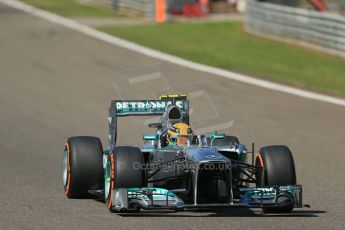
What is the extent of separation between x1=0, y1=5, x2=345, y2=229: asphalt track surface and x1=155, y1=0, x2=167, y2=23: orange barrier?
14.3 feet

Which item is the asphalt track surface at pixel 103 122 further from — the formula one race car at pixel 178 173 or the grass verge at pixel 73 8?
the grass verge at pixel 73 8

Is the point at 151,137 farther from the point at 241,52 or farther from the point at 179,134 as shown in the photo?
the point at 241,52

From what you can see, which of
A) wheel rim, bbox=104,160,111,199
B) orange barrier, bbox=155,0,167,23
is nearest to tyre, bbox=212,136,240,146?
wheel rim, bbox=104,160,111,199

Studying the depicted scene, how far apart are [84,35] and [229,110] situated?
11.6 m

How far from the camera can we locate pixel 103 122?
62.2 ft

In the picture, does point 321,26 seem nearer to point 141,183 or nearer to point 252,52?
point 252,52

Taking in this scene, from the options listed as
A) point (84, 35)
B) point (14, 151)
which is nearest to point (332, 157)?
point (14, 151)

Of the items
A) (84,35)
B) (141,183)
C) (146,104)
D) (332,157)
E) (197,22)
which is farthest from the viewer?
(197,22)

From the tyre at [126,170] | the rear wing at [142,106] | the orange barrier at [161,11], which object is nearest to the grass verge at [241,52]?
the orange barrier at [161,11]

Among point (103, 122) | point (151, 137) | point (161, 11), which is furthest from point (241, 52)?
point (151, 137)

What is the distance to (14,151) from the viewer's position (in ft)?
51.4

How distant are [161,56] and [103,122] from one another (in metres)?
8.63

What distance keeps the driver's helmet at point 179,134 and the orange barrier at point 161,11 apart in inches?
932

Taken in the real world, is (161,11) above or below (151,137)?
above
